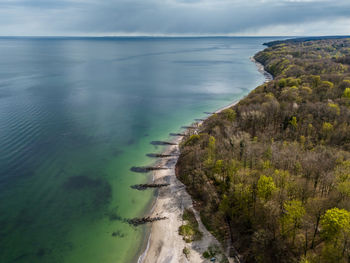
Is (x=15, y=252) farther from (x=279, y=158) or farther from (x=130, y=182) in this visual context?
(x=279, y=158)

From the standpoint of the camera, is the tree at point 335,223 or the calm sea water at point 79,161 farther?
the calm sea water at point 79,161

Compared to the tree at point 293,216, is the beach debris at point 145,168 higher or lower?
lower

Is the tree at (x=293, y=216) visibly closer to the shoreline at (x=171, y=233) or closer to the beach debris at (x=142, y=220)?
the shoreline at (x=171, y=233)

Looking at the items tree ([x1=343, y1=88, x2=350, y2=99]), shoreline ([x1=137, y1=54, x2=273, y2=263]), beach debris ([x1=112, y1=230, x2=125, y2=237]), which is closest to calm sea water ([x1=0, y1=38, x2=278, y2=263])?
beach debris ([x1=112, y1=230, x2=125, y2=237])

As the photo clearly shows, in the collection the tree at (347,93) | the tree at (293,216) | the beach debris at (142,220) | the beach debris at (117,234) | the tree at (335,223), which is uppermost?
the tree at (347,93)

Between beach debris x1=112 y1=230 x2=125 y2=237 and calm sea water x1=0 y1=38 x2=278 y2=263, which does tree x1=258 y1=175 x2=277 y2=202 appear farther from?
beach debris x1=112 y1=230 x2=125 y2=237

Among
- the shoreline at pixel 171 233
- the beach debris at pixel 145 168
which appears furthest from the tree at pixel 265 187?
the beach debris at pixel 145 168

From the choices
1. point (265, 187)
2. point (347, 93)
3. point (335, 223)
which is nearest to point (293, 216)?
point (335, 223)

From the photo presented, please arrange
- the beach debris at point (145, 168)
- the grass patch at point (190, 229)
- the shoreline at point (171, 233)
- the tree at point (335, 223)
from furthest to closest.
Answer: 1. the beach debris at point (145, 168)
2. the grass patch at point (190, 229)
3. the shoreline at point (171, 233)
4. the tree at point (335, 223)
